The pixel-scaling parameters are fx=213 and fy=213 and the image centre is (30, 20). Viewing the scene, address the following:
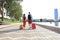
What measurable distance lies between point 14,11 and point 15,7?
1685 millimetres

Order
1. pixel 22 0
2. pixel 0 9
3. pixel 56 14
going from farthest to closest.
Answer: pixel 22 0
pixel 0 9
pixel 56 14

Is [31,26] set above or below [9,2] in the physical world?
below

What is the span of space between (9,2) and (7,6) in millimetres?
1370

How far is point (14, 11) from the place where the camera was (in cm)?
6712

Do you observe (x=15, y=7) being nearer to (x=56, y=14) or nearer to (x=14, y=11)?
(x=14, y=11)

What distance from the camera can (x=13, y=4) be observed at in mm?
63812

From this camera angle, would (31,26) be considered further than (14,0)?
No

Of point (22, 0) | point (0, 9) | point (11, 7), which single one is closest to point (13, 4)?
point (11, 7)

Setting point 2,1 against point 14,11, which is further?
point 14,11

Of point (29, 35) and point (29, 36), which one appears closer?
point (29, 36)

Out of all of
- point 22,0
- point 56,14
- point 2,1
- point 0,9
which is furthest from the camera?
point 22,0

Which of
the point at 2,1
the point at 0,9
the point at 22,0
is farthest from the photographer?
the point at 22,0

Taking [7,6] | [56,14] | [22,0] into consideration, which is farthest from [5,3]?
Answer: [56,14]

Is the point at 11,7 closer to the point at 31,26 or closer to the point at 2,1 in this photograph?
the point at 2,1
